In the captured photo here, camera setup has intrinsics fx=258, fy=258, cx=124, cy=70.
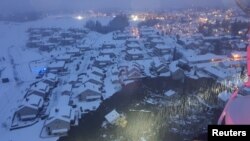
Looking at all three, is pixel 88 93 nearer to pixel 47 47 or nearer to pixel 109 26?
pixel 47 47

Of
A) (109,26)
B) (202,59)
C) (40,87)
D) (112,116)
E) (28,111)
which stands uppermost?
(109,26)

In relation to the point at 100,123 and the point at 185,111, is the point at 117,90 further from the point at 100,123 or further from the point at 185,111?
the point at 185,111

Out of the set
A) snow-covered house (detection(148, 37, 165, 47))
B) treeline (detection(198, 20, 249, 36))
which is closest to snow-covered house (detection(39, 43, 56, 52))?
snow-covered house (detection(148, 37, 165, 47))

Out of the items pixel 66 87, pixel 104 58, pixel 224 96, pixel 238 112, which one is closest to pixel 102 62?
pixel 104 58

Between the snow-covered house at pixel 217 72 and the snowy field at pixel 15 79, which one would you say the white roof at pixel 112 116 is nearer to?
the snowy field at pixel 15 79

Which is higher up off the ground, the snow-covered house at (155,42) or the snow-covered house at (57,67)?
the snow-covered house at (155,42)

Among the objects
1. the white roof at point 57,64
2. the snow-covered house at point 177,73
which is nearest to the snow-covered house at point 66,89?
the white roof at point 57,64
